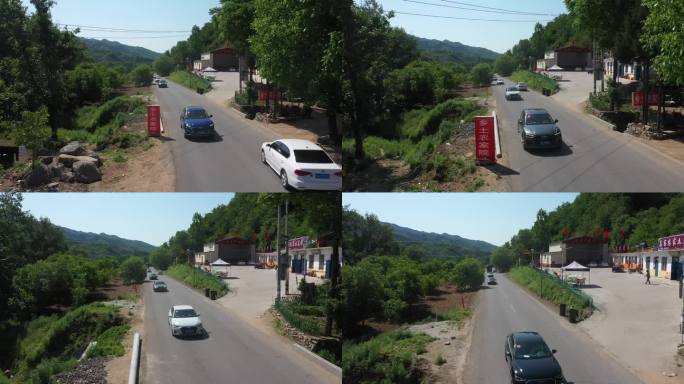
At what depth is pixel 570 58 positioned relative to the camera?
12.7 m

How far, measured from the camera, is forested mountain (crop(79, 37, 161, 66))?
10625 millimetres

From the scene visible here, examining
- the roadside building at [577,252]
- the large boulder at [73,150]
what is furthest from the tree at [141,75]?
the roadside building at [577,252]

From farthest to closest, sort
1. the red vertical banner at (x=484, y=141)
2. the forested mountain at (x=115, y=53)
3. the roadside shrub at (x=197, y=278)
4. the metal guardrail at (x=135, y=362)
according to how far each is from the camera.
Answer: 1. the forested mountain at (x=115, y=53)
2. the red vertical banner at (x=484, y=141)
3. the roadside shrub at (x=197, y=278)
4. the metal guardrail at (x=135, y=362)

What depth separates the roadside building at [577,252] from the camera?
7652mm

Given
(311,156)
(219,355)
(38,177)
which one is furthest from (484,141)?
(38,177)

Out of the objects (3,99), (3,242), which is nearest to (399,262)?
(3,242)

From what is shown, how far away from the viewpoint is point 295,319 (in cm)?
816

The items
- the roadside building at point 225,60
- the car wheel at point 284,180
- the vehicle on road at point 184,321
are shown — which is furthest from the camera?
the roadside building at point 225,60

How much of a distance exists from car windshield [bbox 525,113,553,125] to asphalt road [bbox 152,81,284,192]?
4.62m

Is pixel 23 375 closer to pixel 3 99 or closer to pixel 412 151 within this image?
pixel 3 99

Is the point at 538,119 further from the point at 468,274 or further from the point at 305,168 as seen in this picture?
the point at 305,168

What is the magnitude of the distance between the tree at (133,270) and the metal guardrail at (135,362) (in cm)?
129

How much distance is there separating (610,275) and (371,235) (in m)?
3.16

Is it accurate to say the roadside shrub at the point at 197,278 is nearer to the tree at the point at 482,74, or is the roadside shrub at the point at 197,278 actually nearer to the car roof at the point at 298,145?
the car roof at the point at 298,145
